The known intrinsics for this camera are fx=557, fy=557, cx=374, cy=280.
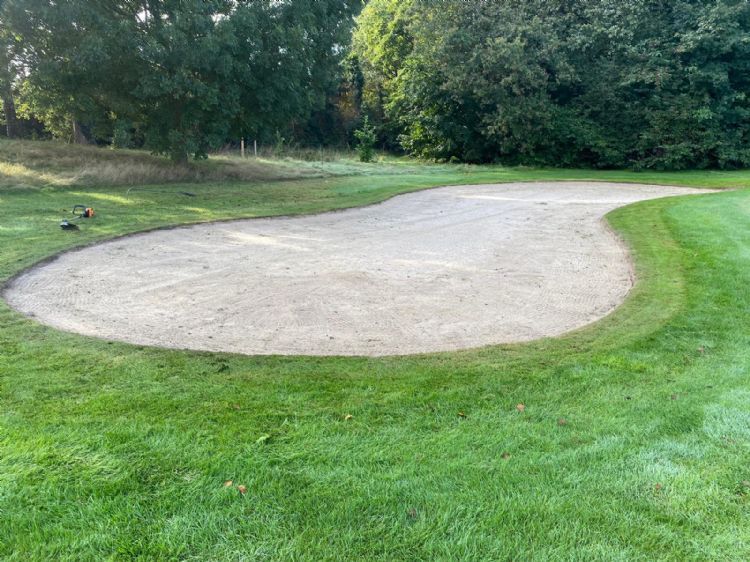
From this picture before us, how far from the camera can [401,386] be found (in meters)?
3.71

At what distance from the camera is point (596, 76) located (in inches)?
1019

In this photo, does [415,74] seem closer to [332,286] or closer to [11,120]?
[11,120]

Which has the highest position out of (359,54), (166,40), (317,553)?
(359,54)

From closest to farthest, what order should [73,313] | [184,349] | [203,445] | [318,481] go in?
1. [318,481]
2. [203,445]
3. [184,349]
4. [73,313]

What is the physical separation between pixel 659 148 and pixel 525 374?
991 inches

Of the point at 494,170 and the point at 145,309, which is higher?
the point at 494,170

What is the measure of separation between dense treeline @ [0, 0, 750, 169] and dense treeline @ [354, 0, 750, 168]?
0.24 ft

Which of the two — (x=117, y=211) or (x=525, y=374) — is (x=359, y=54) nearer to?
(x=117, y=211)

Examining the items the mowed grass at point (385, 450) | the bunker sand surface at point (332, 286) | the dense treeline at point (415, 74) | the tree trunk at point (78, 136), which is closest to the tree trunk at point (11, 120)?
the dense treeline at point (415, 74)

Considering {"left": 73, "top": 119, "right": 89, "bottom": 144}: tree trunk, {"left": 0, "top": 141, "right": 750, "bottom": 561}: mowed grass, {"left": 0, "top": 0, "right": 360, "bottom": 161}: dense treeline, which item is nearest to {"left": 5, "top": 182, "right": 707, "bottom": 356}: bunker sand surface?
{"left": 0, "top": 141, "right": 750, "bottom": 561}: mowed grass

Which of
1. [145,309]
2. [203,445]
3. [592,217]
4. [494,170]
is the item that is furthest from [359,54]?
[203,445]

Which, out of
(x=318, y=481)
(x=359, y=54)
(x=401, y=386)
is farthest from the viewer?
(x=359, y=54)

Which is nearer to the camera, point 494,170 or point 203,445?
point 203,445

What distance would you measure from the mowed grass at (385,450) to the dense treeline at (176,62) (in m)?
10.8
